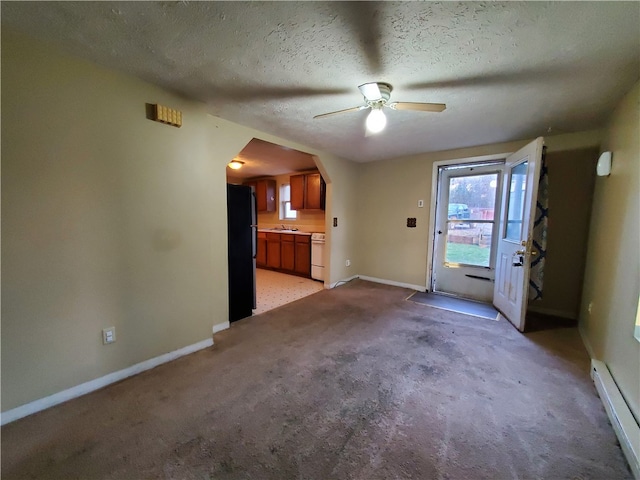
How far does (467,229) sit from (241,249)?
344 cm

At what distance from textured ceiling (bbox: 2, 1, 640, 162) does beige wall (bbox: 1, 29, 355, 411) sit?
22 centimetres

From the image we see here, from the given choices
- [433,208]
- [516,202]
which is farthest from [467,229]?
[516,202]

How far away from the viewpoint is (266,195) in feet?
20.1

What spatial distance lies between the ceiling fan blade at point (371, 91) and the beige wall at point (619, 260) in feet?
6.06

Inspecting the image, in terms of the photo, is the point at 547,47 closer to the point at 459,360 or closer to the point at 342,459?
the point at 459,360

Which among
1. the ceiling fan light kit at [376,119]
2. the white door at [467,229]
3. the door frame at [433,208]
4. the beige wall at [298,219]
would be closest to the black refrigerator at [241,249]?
the ceiling fan light kit at [376,119]

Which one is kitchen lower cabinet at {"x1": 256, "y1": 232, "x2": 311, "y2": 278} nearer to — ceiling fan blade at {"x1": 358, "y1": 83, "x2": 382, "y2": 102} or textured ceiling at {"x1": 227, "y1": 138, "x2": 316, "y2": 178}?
textured ceiling at {"x1": 227, "y1": 138, "x2": 316, "y2": 178}

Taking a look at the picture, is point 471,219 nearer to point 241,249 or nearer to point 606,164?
point 606,164

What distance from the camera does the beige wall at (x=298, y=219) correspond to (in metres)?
5.63

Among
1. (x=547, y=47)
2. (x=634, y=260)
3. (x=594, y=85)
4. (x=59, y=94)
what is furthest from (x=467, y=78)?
(x=59, y=94)

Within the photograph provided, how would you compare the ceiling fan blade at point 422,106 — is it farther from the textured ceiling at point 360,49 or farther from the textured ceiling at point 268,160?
the textured ceiling at point 268,160

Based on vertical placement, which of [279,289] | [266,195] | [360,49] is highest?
[360,49]

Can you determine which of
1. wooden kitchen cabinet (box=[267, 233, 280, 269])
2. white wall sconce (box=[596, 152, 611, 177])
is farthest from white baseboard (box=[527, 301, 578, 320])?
wooden kitchen cabinet (box=[267, 233, 280, 269])

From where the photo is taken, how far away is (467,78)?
1835 mm
